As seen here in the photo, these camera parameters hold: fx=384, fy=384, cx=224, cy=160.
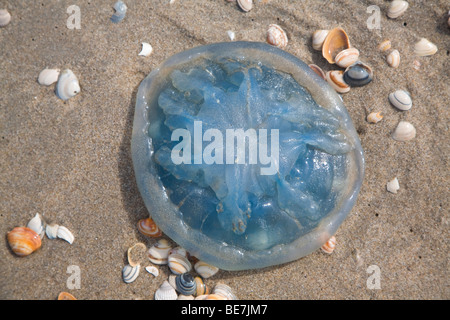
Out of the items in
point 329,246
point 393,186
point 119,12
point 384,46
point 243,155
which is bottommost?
point 329,246

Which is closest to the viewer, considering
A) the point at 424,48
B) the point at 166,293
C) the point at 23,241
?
the point at 23,241

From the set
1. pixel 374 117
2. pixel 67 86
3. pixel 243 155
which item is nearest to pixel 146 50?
pixel 67 86

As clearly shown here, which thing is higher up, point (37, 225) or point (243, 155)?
point (243, 155)

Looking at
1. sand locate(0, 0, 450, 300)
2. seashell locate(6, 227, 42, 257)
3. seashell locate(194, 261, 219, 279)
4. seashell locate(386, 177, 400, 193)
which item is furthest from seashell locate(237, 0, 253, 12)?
seashell locate(6, 227, 42, 257)

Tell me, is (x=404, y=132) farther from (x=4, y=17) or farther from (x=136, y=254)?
(x=4, y=17)

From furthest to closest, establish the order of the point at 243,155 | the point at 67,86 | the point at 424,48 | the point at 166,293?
the point at 424,48, the point at 67,86, the point at 166,293, the point at 243,155

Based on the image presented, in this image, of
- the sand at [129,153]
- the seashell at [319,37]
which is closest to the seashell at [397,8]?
the sand at [129,153]

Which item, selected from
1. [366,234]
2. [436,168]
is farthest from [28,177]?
[436,168]
